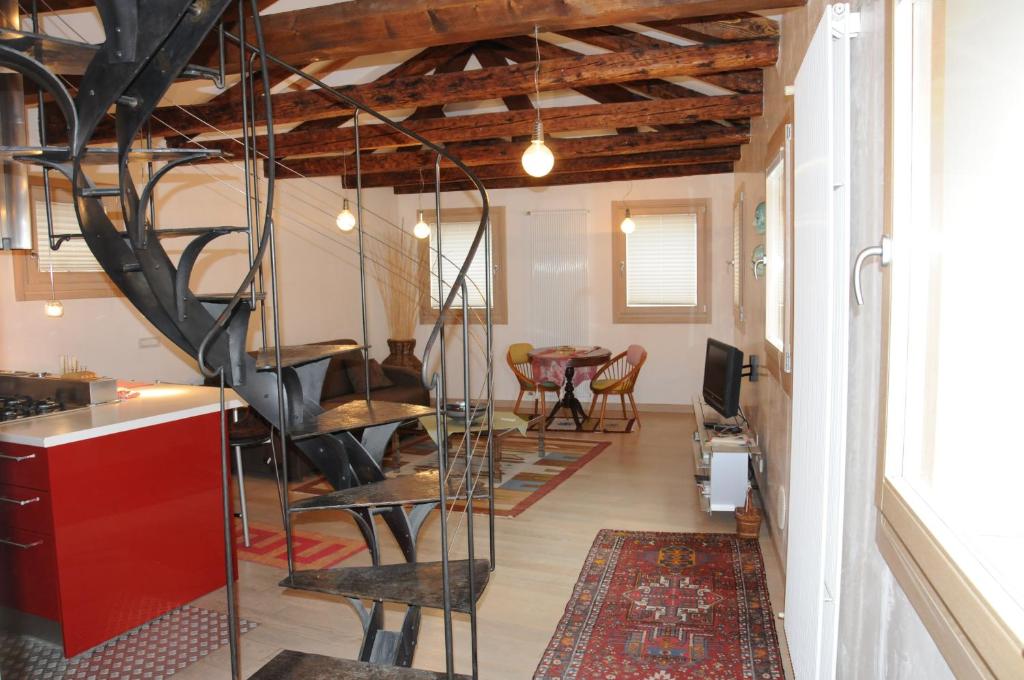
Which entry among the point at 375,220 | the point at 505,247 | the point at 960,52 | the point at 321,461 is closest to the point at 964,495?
the point at 960,52

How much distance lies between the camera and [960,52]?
1.48 m

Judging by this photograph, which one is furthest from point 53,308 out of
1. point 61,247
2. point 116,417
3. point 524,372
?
point 524,372

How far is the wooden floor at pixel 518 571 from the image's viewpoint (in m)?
3.30

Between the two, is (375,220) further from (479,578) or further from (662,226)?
(479,578)

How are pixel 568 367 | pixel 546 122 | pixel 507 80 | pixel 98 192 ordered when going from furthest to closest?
pixel 568 367 < pixel 546 122 < pixel 507 80 < pixel 98 192

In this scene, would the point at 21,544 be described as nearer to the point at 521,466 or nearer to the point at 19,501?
the point at 19,501

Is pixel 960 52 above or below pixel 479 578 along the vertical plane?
above

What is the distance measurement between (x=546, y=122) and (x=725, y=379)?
7.48 ft

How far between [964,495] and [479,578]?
4.71ft

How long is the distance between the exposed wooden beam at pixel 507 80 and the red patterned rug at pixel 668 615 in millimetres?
2841

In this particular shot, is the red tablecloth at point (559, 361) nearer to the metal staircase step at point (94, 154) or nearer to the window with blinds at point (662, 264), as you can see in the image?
the window with blinds at point (662, 264)

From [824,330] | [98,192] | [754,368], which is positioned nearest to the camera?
[824,330]

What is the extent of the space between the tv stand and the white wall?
3.52m

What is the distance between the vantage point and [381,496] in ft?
7.98
